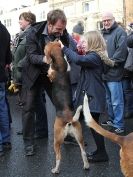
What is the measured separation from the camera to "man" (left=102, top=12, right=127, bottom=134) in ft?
25.8

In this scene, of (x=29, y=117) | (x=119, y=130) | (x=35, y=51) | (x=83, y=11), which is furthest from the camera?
(x=83, y=11)

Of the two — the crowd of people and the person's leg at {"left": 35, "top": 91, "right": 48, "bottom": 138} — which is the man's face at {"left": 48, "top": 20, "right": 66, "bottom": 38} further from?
the person's leg at {"left": 35, "top": 91, "right": 48, "bottom": 138}

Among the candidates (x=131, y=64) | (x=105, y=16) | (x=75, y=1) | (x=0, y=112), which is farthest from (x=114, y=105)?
(x=75, y=1)

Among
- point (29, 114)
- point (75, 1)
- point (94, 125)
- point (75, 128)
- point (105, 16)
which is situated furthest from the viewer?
point (75, 1)

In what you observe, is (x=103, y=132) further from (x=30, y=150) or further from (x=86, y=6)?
(x=86, y=6)

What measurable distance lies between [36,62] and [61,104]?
77 cm

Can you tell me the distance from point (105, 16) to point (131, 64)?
974mm

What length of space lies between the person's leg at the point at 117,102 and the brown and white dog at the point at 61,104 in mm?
2076

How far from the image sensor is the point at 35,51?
21.5ft

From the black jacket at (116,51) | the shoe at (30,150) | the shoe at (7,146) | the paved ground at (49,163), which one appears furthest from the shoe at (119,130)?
the shoe at (7,146)

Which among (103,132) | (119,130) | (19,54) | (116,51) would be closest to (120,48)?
(116,51)

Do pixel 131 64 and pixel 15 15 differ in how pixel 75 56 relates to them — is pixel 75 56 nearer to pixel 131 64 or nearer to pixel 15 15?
pixel 131 64

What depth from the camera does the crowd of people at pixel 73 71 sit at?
6145 millimetres

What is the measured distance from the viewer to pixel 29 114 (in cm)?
679
